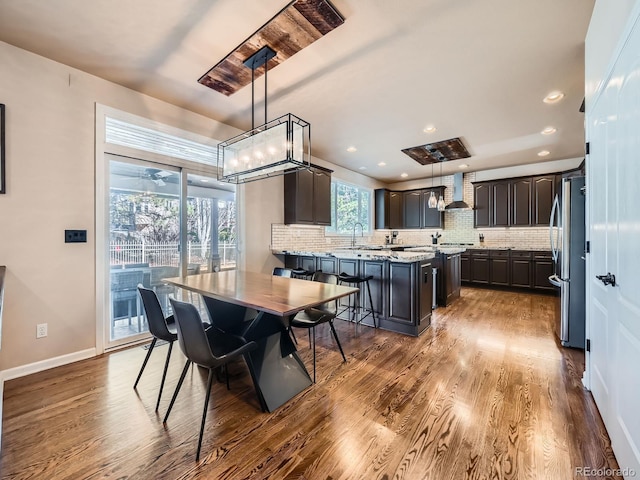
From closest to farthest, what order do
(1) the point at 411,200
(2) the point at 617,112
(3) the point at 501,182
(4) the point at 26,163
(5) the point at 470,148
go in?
(2) the point at 617,112, (4) the point at 26,163, (5) the point at 470,148, (3) the point at 501,182, (1) the point at 411,200

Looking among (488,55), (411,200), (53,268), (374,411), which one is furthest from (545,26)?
(411,200)

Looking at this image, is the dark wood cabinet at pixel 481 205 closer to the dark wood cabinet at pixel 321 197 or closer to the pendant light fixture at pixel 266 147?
the dark wood cabinet at pixel 321 197

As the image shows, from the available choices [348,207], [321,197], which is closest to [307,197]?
[321,197]

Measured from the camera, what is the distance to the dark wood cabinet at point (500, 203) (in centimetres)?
614

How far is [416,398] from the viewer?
2.06m

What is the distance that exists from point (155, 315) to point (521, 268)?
6.41 metres

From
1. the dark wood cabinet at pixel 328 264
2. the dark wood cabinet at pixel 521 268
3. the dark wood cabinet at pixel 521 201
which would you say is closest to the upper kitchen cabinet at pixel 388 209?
the dark wood cabinet at pixel 521 201

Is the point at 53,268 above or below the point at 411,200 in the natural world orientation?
below

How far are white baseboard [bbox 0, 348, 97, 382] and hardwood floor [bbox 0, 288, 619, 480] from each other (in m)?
0.08

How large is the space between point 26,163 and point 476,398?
408cm

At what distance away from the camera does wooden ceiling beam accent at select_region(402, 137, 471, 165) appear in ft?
15.3

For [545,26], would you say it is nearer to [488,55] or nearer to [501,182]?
[488,55]

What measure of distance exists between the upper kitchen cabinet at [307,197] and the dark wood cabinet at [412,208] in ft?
10.4

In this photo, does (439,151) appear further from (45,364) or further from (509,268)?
(45,364)
